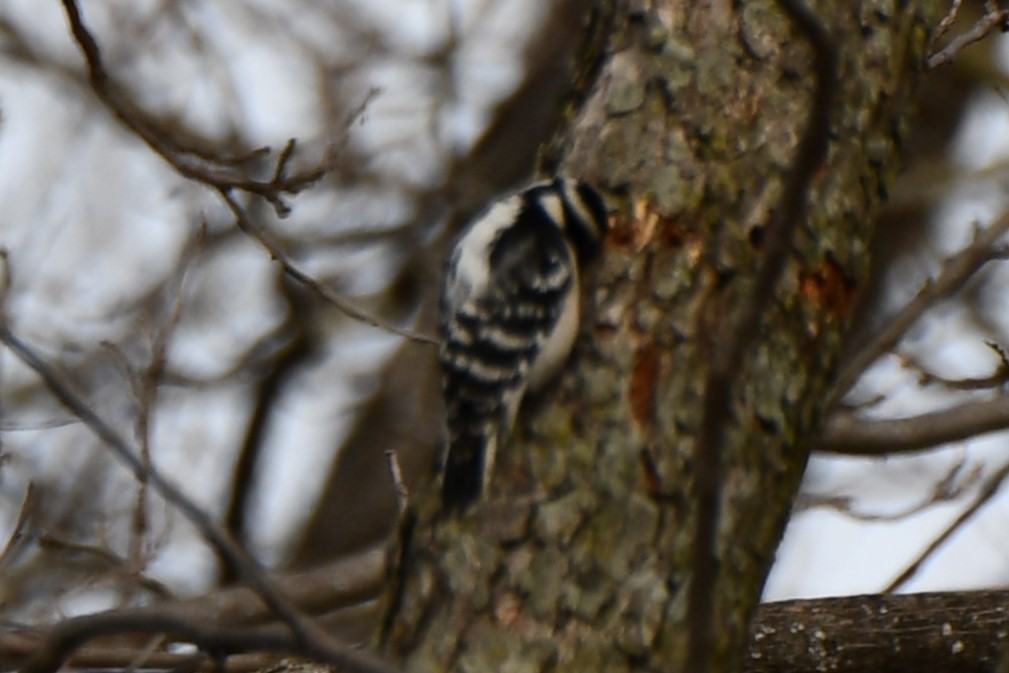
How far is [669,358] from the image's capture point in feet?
8.66

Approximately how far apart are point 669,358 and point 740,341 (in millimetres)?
1157

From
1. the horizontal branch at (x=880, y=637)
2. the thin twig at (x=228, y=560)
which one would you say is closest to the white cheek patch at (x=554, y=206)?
the horizontal branch at (x=880, y=637)

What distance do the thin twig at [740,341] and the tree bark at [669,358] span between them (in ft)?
3.06

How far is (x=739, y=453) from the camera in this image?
2561mm

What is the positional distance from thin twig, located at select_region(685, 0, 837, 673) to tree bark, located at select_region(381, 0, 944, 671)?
0.93m

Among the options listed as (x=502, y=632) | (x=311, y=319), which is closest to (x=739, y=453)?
(x=502, y=632)

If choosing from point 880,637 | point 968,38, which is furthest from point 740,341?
point 880,637

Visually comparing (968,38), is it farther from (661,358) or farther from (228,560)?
(228,560)

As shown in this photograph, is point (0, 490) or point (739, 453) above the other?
point (0, 490)

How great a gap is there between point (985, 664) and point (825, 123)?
2.25 meters

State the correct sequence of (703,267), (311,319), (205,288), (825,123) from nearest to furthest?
(825,123) < (703,267) < (311,319) < (205,288)

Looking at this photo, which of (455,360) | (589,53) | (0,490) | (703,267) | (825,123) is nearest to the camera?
(825,123)

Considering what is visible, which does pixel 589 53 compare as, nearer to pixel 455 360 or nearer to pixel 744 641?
pixel 455 360

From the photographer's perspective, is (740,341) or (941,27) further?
(941,27)
